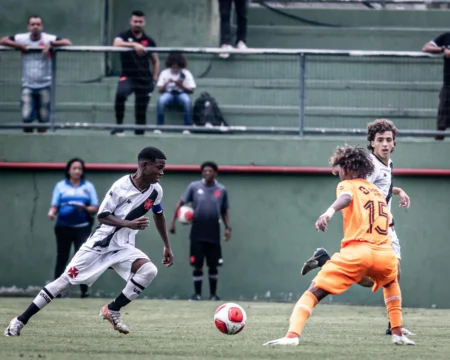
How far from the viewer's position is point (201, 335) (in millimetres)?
10273

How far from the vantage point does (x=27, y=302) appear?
50.8 feet

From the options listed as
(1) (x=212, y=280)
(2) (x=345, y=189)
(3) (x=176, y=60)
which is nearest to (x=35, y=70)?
(3) (x=176, y=60)

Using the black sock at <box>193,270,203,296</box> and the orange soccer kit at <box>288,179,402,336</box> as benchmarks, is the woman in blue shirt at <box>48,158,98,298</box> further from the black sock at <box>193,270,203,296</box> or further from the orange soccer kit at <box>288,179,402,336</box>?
the orange soccer kit at <box>288,179,402,336</box>

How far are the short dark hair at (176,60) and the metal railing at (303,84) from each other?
0.11 metres

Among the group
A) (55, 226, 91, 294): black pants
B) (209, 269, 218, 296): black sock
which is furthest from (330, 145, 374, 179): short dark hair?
(55, 226, 91, 294): black pants

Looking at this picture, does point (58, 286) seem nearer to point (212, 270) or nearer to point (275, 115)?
point (212, 270)

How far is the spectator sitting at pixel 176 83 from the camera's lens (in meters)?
17.1

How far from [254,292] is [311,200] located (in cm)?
174

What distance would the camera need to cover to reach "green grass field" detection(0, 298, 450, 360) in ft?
27.4

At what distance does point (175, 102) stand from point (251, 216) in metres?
2.20

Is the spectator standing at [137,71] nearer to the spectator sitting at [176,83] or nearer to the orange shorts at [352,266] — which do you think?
the spectator sitting at [176,83]

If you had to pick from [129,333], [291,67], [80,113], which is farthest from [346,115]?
→ [129,333]

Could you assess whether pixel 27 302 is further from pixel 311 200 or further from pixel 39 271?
pixel 311 200

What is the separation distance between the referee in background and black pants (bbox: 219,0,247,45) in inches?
119
